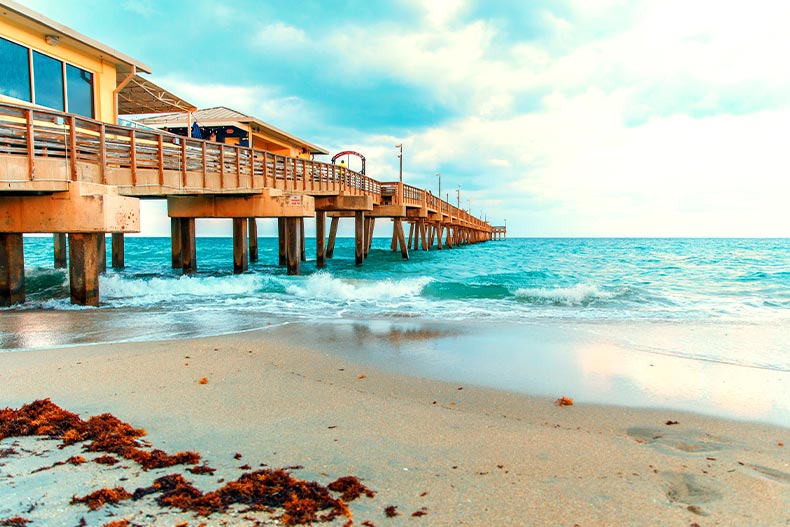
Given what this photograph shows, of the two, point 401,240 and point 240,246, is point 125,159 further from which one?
point 401,240

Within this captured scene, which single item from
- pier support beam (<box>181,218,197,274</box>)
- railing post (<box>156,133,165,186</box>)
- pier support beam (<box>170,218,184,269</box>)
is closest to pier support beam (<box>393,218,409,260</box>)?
pier support beam (<box>170,218,184,269</box>)

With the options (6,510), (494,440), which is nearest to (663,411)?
(494,440)

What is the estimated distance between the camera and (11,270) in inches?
449

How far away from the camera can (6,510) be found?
2586mm

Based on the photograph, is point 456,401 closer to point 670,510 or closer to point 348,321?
point 670,510

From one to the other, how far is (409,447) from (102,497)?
1.90 metres

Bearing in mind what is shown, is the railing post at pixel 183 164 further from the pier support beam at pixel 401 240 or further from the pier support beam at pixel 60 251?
the pier support beam at pixel 401 240

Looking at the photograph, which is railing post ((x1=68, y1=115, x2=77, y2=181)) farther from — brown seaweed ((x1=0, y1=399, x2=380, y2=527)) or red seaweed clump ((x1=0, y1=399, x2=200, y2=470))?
brown seaweed ((x1=0, y1=399, x2=380, y2=527))

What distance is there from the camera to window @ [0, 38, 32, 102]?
12.2m

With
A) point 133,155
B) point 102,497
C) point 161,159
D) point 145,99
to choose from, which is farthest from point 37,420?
point 145,99

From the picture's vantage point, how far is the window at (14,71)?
12.2 meters

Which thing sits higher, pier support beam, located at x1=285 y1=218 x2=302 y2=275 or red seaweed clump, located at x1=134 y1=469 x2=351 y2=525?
pier support beam, located at x1=285 y1=218 x2=302 y2=275

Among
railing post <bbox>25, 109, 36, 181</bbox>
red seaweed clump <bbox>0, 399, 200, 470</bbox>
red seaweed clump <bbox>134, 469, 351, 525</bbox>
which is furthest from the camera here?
railing post <bbox>25, 109, 36, 181</bbox>

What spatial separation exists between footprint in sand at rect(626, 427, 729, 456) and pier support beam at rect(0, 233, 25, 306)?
1231 centimetres
